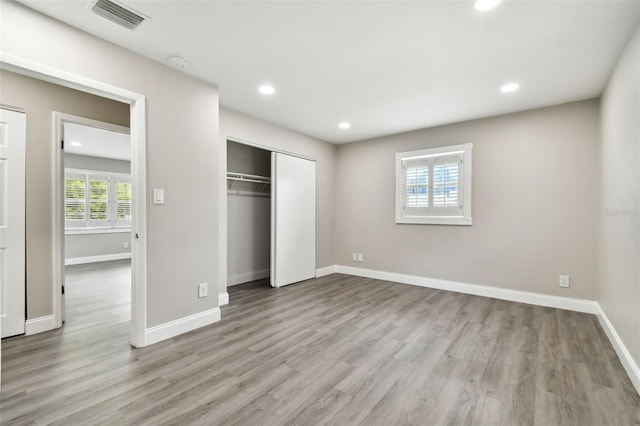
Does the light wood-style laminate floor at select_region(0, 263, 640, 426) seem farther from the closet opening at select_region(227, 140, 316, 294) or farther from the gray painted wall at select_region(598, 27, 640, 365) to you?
the closet opening at select_region(227, 140, 316, 294)

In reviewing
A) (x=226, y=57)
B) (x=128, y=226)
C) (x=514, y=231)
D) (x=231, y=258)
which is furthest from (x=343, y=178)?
(x=128, y=226)

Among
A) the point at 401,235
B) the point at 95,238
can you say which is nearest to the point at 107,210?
the point at 95,238

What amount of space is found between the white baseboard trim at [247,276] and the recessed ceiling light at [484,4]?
429 cm

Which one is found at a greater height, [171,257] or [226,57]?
[226,57]

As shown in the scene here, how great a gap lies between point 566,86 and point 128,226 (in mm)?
9103

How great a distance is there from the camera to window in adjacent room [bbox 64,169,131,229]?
6.74 meters

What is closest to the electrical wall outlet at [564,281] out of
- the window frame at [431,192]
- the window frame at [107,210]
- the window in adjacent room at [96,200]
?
the window frame at [431,192]

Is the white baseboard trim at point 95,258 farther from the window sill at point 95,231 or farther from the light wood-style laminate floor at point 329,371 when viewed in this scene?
the light wood-style laminate floor at point 329,371

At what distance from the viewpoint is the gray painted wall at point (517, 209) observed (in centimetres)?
342

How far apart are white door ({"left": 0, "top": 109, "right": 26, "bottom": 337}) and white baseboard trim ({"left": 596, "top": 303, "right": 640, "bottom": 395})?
4.91 metres

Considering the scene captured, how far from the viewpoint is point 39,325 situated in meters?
2.75

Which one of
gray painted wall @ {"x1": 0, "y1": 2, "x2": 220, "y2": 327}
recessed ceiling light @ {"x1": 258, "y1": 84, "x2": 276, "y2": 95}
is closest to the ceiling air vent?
gray painted wall @ {"x1": 0, "y1": 2, "x2": 220, "y2": 327}

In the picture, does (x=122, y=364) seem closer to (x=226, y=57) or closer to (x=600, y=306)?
(x=226, y=57)

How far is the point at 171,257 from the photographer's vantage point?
8.78ft
